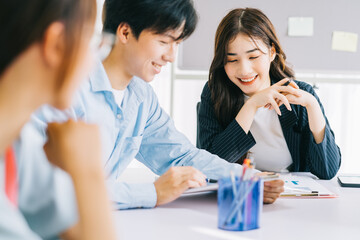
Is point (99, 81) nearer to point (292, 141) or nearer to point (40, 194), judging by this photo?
point (40, 194)

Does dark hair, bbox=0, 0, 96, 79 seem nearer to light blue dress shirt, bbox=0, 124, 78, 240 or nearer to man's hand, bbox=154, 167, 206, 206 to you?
light blue dress shirt, bbox=0, 124, 78, 240

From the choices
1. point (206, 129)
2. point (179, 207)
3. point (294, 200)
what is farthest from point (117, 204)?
point (206, 129)

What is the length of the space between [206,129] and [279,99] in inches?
12.8

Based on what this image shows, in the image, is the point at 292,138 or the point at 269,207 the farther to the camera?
the point at 292,138

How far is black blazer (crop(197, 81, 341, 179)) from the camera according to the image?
1.66 m

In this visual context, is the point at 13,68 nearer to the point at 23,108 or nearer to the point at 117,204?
the point at 23,108

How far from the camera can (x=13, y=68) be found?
518 mm

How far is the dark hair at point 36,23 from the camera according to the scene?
50cm

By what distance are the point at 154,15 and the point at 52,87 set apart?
2.64 feet

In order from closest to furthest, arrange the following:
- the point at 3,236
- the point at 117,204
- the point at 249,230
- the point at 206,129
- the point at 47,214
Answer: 1. the point at 3,236
2. the point at 47,214
3. the point at 249,230
4. the point at 117,204
5. the point at 206,129

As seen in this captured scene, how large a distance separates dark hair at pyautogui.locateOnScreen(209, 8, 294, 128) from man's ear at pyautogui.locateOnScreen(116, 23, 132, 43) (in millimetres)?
539

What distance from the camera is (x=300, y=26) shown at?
269 centimetres

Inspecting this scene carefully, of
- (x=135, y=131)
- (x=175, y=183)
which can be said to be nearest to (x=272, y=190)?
(x=175, y=183)

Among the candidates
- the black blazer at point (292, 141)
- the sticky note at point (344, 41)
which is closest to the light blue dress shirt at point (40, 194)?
the black blazer at point (292, 141)
